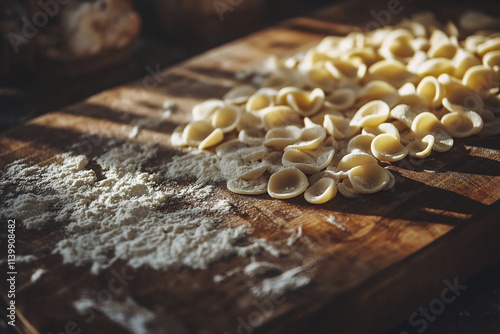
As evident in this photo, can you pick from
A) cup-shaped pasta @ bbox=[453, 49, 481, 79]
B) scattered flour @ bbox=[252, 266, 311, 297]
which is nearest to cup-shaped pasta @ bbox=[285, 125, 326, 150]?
scattered flour @ bbox=[252, 266, 311, 297]

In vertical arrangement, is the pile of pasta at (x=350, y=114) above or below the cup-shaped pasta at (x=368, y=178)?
above

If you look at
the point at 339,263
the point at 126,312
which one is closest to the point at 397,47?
the point at 339,263

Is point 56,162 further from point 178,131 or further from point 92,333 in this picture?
point 92,333

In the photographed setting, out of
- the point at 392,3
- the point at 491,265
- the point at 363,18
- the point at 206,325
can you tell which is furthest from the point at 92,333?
the point at 392,3

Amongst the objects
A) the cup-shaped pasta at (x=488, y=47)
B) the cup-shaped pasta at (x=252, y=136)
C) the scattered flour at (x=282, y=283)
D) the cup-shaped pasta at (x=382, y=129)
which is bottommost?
the scattered flour at (x=282, y=283)

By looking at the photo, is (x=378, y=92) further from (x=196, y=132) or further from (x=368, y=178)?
(x=196, y=132)

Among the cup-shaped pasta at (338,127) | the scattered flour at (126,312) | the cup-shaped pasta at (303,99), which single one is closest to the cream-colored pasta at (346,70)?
the cup-shaped pasta at (303,99)

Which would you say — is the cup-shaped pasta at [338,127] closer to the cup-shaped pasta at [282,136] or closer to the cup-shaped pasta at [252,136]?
the cup-shaped pasta at [282,136]
